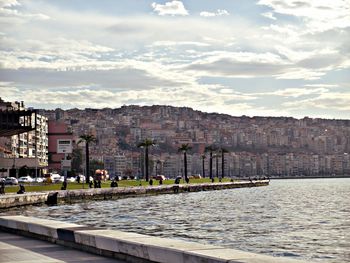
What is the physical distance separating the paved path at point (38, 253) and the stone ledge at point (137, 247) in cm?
18

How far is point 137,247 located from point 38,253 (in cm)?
263

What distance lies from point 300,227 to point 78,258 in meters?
30.5

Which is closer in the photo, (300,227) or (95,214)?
(300,227)

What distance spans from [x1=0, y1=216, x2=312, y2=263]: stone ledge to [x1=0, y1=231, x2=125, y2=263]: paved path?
0.18m

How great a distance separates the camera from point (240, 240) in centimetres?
3123

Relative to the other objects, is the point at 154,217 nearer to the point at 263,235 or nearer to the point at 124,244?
the point at 263,235

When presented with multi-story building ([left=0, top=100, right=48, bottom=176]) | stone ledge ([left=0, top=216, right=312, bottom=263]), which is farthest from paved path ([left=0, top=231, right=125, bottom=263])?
multi-story building ([left=0, top=100, right=48, bottom=176])

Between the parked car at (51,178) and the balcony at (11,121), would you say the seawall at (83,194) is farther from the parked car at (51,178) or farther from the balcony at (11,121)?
the balcony at (11,121)

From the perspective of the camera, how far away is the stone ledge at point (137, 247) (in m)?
10.3

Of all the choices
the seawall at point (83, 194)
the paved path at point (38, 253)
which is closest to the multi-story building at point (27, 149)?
the seawall at point (83, 194)

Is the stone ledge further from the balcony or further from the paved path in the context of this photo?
the balcony

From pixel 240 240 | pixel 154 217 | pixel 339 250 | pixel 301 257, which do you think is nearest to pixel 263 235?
pixel 240 240

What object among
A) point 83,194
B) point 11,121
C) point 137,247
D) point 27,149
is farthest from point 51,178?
point 137,247

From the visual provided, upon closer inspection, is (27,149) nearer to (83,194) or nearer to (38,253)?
(83,194)
